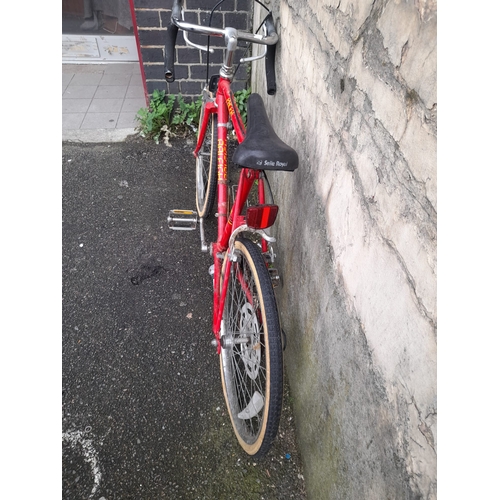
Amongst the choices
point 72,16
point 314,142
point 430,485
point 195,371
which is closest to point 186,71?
point 72,16

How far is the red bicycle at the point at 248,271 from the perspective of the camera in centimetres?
154

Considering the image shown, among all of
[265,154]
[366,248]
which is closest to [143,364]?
[265,154]

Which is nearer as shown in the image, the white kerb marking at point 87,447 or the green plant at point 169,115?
the white kerb marking at point 87,447

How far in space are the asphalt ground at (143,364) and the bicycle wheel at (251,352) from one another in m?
0.17

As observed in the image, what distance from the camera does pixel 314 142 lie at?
1692mm


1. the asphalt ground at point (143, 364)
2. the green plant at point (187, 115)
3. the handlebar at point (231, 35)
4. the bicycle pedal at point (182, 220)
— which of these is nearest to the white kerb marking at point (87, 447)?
the asphalt ground at point (143, 364)

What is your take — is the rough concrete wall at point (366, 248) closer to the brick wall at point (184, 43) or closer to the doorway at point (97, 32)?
the brick wall at point (184, 43)

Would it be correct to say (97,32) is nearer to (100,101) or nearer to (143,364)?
(100,101)

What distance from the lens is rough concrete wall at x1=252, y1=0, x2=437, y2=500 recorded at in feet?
2.81

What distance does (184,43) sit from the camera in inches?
152

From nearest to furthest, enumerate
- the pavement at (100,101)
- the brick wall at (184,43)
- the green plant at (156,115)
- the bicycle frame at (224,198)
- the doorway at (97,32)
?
1. the bicycle frame at (224,198)
2. the brick wall at (184,43)
3. the green plant at (156,115)
4. the pavement at (100,101)
5. the doorway at (97,32)

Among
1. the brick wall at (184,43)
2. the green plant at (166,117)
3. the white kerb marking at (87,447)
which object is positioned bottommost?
the white kerb marking at (87,447)

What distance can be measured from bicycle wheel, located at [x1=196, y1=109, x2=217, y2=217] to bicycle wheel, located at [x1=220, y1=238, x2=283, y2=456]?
1.05 meters
